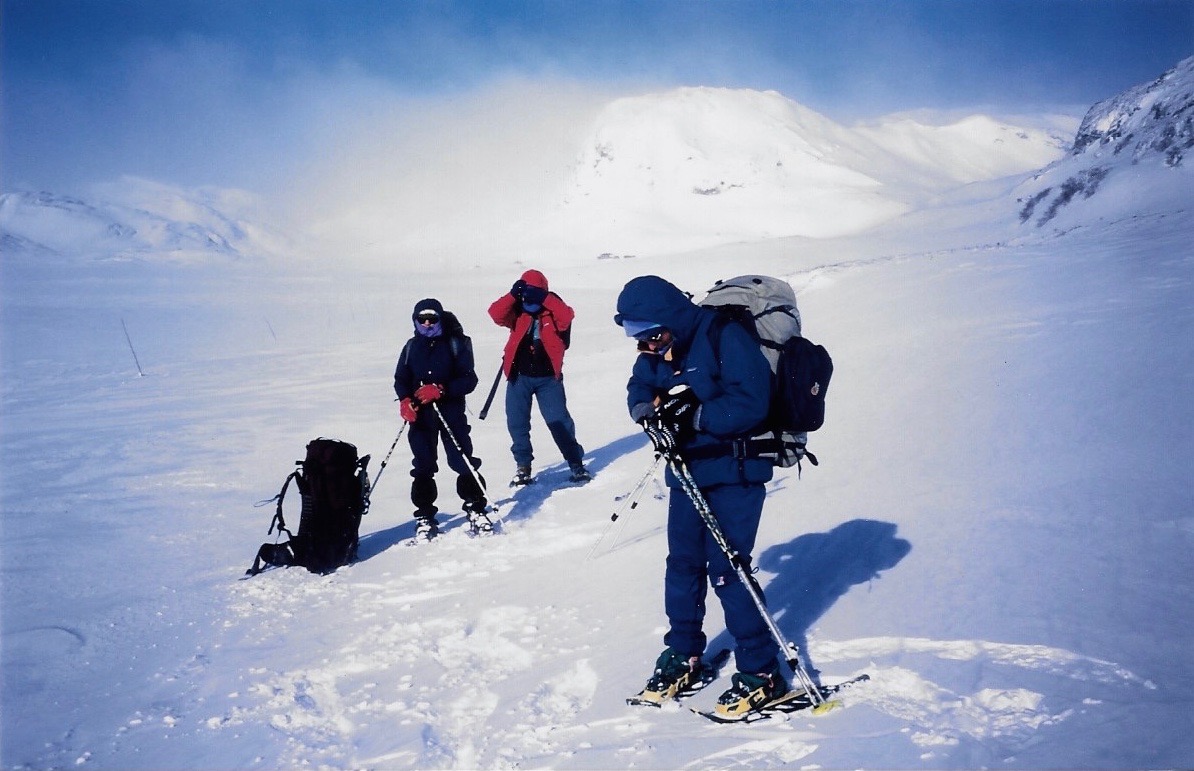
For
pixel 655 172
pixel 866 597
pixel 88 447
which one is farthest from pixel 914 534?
pixel 655 172

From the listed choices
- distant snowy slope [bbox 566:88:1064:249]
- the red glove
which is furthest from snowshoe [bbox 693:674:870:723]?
Answer: distant snowy slope [bbox 566:88:1064:249]

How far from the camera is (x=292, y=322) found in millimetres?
25453

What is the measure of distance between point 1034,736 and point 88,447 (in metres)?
11.4

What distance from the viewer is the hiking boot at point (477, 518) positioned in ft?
20.0

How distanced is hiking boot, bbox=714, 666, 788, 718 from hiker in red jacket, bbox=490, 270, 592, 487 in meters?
4.20

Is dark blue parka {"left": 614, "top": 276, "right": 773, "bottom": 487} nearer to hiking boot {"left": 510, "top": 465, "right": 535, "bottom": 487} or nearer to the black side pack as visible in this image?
the black side pack

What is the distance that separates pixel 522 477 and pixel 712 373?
186 inches

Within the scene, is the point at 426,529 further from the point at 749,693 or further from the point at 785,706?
the point at 785,706

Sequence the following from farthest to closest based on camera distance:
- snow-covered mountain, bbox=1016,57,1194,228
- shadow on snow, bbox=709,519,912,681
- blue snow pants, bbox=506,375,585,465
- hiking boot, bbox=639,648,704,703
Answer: snow-covered mountain, bbox=1016,57,1194,228 → blue snow pants, bbox=506,375,585,465 → shadow on snow, bbox=709,519,912,681 → hiking boot, bbox=639,648,704,703

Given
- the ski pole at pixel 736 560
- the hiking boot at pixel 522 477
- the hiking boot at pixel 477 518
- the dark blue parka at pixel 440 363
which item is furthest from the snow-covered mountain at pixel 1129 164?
the ski pole at pixel 736 560

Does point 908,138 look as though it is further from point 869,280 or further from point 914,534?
point 914,534

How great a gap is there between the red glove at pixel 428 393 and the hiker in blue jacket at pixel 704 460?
299 centimetres

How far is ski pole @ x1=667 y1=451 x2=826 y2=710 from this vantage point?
304cm

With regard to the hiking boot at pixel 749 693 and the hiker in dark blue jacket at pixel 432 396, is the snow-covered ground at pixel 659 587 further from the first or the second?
the hiker in dark blue jacket at pixel 432 396
